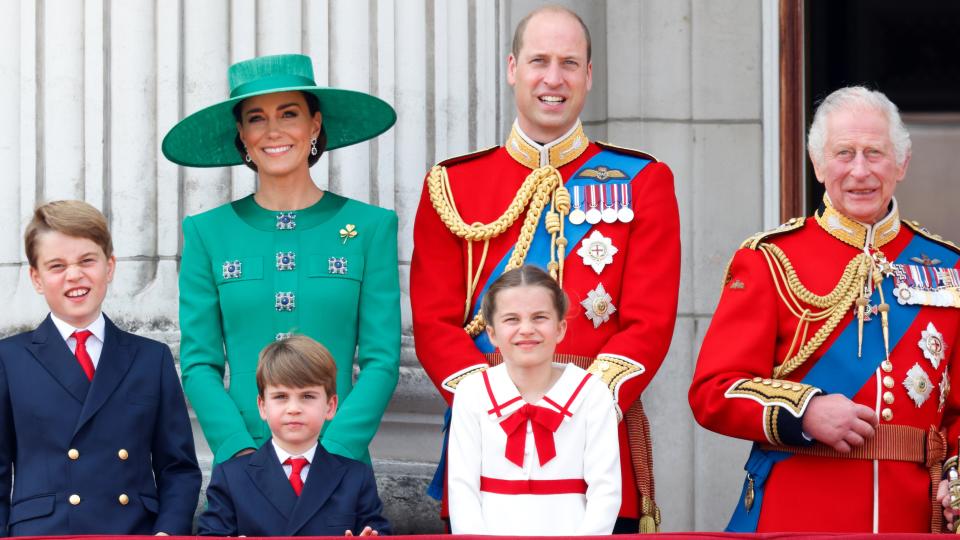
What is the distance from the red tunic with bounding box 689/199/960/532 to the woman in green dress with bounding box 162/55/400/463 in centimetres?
84

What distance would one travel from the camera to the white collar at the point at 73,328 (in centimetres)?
438

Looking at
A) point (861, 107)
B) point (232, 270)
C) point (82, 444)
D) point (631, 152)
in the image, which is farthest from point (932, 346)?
point (82, 444)

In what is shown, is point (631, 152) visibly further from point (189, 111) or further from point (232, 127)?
point (189, 111)

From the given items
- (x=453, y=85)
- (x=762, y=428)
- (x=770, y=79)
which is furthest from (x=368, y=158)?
(x=762, y=428)

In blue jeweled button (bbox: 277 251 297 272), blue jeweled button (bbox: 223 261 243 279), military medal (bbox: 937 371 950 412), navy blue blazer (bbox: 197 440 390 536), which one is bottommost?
navy blue blazer (bbox: 197 440 390 536)

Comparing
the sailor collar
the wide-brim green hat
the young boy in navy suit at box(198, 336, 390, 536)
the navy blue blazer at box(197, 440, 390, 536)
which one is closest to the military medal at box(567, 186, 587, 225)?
the sailor collar

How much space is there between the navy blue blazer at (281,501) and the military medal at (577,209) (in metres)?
0.88

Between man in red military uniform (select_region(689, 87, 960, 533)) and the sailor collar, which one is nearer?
the sailor collar

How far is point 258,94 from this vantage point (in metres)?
4.73

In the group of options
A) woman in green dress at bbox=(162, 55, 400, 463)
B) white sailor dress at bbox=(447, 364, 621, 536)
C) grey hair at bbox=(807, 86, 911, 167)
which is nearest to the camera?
white sailor dress at bbox=(447, 364, 621, 536)

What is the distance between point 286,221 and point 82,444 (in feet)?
2.66

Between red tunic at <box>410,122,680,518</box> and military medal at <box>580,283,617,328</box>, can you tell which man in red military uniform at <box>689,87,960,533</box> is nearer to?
red tunic at <box>410,122,680,518</box>

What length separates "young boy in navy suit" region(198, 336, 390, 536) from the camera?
4.18 meters

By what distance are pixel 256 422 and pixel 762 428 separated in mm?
1241
